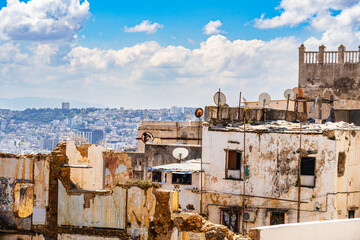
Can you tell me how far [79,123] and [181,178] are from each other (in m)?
127

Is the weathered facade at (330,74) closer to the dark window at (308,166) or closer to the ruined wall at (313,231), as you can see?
the dark window at (308,166)

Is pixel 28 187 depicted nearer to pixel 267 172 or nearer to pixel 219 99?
pixel 219 99

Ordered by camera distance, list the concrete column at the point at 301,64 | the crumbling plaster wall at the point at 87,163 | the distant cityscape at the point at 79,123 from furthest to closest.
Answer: the distant cityscape at the point at 79,123 < the concrete column at the point at 301,64 < the crumbling plaster wall at the point at 87,163

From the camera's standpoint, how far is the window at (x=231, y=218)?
23.6 metres

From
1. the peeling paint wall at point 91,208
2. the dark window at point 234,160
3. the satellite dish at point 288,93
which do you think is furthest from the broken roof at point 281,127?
the peeling paint wall at point 91,208

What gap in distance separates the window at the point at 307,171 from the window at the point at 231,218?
3.45m

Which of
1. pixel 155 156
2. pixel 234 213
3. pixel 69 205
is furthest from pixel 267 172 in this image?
pixel 155 156

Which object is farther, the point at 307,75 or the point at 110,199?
the point at 307,75

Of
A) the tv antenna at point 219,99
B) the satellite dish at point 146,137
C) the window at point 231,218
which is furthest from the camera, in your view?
the satellite dish at point 146,137

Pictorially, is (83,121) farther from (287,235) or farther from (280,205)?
(287,235)

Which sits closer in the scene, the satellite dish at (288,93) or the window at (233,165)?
the window at (233,165)

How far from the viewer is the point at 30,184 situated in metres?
21.2

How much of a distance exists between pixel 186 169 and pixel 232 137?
2930 mm

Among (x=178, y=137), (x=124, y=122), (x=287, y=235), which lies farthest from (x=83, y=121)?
(x=287, y=235)
